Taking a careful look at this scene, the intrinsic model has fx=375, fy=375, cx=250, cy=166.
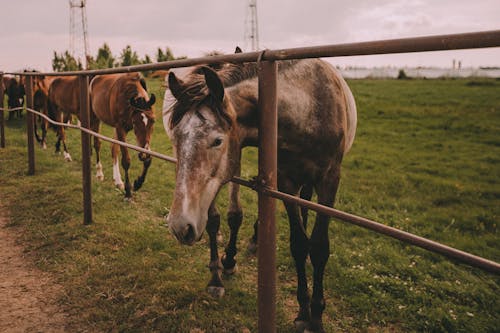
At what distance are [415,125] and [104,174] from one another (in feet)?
32.1

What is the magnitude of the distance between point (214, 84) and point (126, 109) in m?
4.31

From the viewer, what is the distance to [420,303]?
301cm

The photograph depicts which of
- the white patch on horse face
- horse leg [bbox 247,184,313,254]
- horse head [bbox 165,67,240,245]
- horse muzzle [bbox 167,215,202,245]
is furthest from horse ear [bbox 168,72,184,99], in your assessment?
horse leg [bbox 247,184,313,254]

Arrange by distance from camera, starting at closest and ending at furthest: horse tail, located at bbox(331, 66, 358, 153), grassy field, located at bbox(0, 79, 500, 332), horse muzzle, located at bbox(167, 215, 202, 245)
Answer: horse muzzle, located at bbox(167, 215, 202, 245)
grassy field, located at bbox(0, 79, 500, 332)
horse tail, located at bbox(331, 66, 358, 153)

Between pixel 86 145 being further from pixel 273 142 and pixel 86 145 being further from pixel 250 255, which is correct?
pixel 273 142

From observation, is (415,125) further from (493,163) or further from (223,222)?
(223,222)

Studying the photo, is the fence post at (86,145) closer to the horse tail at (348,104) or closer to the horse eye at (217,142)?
the horse tail at (348,104)

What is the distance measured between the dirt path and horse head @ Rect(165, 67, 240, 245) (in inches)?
62.7

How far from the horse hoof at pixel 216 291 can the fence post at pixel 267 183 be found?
1070mm

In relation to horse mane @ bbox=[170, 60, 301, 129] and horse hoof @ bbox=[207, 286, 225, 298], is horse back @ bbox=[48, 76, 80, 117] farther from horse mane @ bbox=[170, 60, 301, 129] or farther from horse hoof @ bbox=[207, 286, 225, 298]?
horse mane @ bbox=[170, 60, 301, 129]

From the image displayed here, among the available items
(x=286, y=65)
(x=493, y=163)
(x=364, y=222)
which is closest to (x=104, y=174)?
(x=286, y=65)

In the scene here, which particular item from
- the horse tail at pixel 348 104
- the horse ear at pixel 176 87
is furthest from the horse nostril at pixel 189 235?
the horse tail at pixel 348 104

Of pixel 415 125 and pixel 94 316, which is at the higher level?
pixel 415 125

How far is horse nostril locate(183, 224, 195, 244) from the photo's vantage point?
1.71 meters
